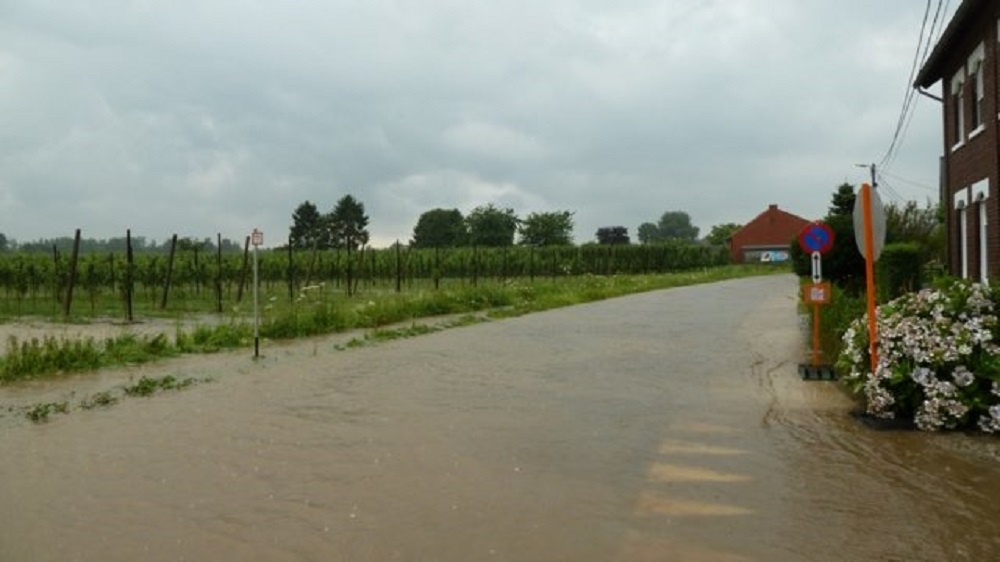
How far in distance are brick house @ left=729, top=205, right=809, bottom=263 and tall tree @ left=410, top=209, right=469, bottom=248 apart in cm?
3924

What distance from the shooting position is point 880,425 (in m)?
8.55

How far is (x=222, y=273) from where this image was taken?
31734mm

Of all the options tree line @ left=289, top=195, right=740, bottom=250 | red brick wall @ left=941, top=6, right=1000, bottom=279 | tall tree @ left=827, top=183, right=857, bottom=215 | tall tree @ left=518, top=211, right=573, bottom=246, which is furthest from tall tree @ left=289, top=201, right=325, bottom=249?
red brick wall @ left=941, top=6, right=1000, bottom=279

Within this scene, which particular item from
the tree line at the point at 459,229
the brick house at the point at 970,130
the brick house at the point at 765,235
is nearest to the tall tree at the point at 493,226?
the tree line at the point at 459,229

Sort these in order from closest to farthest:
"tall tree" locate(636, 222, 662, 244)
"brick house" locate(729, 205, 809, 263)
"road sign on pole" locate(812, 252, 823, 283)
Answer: "road sign on pole" locate(812, 252, 823, 283)
"brick house" locate(729, 205, 809, 263)
"tall tree" locate(636, 222, 662, 244)

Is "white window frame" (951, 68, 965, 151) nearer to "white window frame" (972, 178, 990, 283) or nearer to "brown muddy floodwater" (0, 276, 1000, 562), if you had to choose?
"white window frame" (972, 178, 990, 283)

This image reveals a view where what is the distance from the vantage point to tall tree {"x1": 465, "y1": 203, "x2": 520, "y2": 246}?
10500 centimetres

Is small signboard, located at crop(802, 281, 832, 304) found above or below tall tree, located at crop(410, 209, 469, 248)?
below

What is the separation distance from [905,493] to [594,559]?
2704mm

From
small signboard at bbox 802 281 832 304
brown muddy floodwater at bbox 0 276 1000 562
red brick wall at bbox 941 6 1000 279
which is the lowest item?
brown muddy floodwater at bbox 0 276 1000 562

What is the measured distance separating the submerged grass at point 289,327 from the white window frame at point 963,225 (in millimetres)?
11184

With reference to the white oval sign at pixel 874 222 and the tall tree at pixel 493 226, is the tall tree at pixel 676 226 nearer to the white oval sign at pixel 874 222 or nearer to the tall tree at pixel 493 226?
the tall tree at pixel 493 226

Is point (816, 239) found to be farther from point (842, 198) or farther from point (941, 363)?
point (842, 198)

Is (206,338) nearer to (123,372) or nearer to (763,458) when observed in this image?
(123,372)
